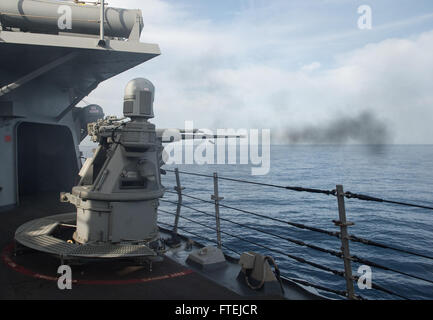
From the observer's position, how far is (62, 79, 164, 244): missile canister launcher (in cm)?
482

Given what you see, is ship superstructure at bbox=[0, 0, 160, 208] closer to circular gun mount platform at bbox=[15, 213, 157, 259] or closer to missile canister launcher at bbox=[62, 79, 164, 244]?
missile canister launcher at bbox=[62, 79, 164, 244]

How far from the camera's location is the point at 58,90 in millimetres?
9828

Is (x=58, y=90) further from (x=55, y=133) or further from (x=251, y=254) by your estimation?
(x=251, y=254)

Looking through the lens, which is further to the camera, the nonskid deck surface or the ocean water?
the ocean water

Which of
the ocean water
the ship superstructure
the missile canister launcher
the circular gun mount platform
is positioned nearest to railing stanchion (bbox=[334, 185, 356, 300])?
the circular gun mount platform

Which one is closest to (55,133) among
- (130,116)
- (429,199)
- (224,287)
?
(130,116)

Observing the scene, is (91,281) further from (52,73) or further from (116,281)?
(52,73)

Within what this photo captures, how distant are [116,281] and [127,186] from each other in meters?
1.40

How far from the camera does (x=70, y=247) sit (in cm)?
441

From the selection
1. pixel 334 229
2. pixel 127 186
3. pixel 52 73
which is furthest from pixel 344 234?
pixel 334 229

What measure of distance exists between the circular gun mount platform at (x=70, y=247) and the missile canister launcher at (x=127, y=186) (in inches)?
10.7

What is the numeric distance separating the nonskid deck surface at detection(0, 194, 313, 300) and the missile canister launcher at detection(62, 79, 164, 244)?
49 centimetres

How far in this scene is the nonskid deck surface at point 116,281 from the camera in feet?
12.2

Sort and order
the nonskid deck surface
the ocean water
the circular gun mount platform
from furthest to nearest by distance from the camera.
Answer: the ocean water
the circular gun mount platform
the nonskid deck surface
